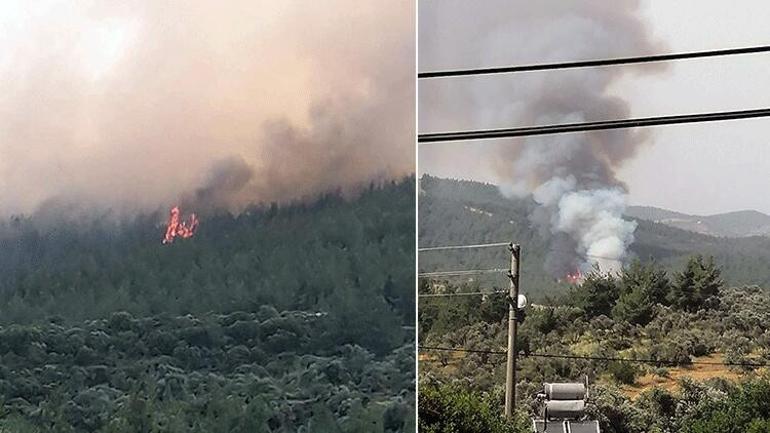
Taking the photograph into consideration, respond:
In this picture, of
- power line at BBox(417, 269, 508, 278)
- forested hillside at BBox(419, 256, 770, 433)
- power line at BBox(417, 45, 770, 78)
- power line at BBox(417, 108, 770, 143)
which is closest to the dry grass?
forested hillside at BBox(419, 256, 770, 433)

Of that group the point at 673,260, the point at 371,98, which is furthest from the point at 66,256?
the point at 673,260

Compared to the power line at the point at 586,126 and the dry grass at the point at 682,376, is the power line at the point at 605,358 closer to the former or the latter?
the dry grass at the point at 682,376

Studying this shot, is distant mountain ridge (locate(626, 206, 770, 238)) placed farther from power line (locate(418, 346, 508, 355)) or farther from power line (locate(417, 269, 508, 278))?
power line (locate(418, 346, 508, 355))

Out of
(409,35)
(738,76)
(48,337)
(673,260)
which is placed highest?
(409,35)

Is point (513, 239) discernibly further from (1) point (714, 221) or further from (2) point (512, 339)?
(1) point (714, 221)

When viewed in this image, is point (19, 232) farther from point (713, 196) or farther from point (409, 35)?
point (713, 196)

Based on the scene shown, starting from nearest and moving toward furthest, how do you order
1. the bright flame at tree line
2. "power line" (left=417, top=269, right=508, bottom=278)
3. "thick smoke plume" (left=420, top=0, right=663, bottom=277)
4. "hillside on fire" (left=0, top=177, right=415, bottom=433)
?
"thick smoke plume" (left=420, top=0, right=663, bottom=277) < "power line" (left=417, top=269, right=508, bottom=278) < "hillside on fire" (left=0, top=177, right=415, bottom=433) < the bright flame at tree line
